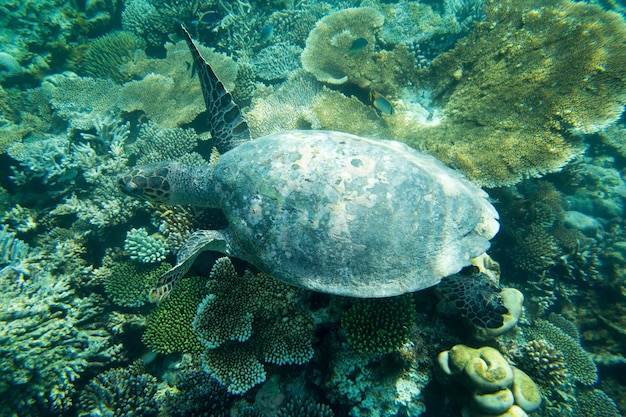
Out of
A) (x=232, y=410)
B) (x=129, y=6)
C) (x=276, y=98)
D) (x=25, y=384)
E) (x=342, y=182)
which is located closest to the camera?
(x=342, y=182)

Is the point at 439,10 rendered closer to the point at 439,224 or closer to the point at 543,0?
the point at 543,0

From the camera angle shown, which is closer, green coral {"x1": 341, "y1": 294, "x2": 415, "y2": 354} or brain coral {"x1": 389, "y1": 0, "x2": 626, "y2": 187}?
green coral {"x1": 341, "y1": 294, "x2": 415, "y2": 354}

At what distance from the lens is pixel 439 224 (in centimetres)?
253

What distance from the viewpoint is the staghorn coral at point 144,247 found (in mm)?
3451

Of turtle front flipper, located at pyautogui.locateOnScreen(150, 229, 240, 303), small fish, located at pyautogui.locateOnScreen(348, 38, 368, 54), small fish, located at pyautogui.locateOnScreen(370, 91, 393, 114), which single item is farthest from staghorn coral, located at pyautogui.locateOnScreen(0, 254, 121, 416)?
small fish, located at pyautogui.locateOnScreen(348, 38, 368, 54)

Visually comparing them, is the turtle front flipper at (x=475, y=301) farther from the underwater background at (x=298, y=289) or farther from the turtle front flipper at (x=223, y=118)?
the turtle front flipper at (x=223, y=118)

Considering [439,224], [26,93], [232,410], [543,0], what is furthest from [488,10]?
[26,93]

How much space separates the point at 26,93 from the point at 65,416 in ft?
26.4

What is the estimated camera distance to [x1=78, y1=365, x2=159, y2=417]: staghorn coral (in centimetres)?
298

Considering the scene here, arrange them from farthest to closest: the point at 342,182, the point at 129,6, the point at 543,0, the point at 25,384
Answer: the point at 129,6 < the point at 543,0 < the point at 25,384 < the point at 342,182

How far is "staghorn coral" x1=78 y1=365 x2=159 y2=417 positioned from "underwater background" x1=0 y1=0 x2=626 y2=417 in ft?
0.07

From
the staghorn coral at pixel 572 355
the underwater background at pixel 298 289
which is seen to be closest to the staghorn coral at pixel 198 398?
the underwater background at pixel 298 289

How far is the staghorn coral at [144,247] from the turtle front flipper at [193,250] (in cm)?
78

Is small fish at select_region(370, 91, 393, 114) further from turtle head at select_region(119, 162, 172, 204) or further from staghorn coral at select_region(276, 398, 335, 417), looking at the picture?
staghorn coral at select_region(276, 398, 335, 417)
